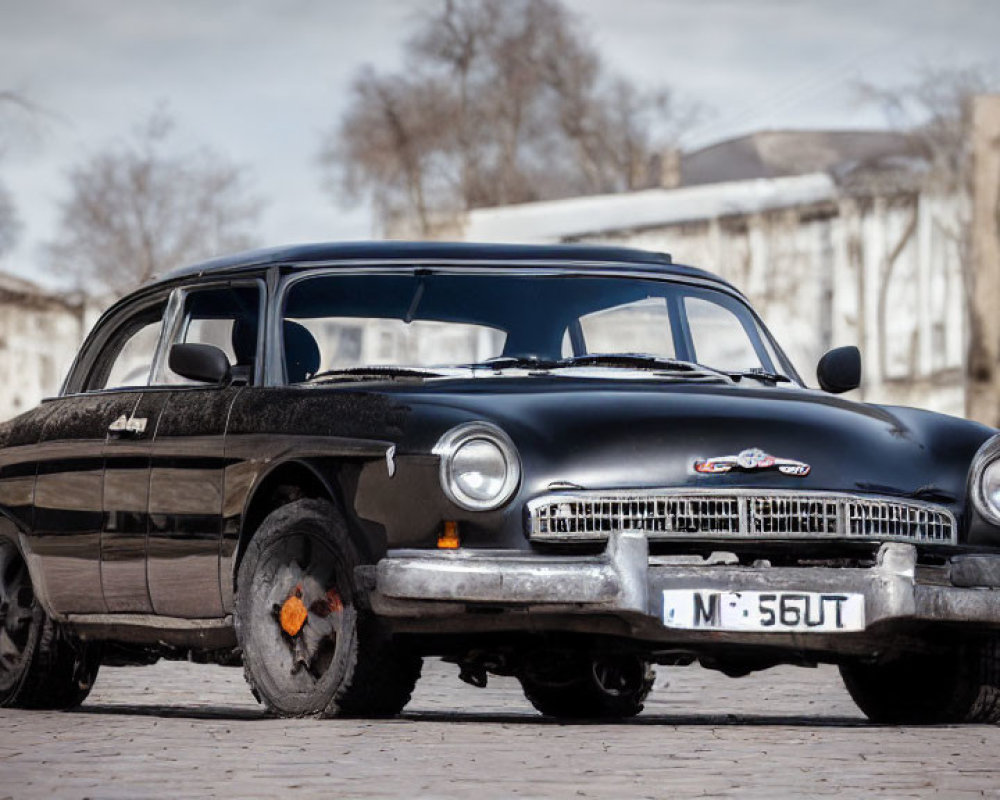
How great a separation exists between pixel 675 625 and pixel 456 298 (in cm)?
188

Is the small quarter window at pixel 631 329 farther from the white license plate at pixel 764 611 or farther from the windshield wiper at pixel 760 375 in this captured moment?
the white license plate at pixel 764 611

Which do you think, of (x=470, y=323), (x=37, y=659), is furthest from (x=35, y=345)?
(x=470, y=323)

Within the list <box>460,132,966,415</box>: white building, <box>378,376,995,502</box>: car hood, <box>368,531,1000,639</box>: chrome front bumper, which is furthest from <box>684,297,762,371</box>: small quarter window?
<box>460,132,966,415</box>: white building

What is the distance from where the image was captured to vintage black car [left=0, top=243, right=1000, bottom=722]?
711 cm

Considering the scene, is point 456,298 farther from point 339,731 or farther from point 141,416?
point 339,731

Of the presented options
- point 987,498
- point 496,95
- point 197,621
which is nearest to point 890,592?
point 987,498

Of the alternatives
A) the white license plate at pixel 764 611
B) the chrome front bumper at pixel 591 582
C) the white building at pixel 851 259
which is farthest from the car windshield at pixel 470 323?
the white building at pixel 851 259

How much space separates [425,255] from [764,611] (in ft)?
6.91

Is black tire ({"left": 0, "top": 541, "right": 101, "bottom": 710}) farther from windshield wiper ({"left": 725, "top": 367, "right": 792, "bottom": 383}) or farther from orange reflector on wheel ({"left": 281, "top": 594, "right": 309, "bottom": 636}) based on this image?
windshield wiper ({"left": 725, "top": 367, "right": 792, "bottom": 383})

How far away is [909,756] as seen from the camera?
262 inches

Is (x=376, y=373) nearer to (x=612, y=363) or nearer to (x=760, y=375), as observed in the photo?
(x=612, y=363)

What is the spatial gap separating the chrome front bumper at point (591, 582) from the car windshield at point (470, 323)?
123cm

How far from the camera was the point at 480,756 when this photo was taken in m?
6.52

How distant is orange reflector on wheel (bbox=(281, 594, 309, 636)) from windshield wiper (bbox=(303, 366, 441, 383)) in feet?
2.72
